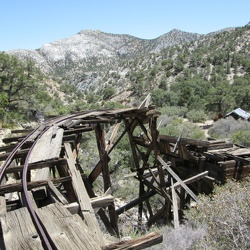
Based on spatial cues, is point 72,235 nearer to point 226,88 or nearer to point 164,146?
point 164,146

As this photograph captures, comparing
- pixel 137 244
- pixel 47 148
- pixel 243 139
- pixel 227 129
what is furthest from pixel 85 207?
pixel 227 129

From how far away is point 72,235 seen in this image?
1.93 meters

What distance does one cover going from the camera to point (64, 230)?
1.99 meters

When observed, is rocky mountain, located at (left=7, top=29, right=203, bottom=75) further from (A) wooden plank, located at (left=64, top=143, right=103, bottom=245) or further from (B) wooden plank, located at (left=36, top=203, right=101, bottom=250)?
(B) wooden plank, located at (left=36, top=203, right=101, bottom=250)

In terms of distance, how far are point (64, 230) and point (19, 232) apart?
328 mm

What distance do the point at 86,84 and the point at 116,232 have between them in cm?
8788

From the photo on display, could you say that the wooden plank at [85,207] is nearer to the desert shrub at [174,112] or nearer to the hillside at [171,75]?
the hillside at [171,75]

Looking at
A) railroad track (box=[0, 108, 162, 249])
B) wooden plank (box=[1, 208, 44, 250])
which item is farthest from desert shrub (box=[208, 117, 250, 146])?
wooden plank (box=[1, 208, 44, 250])

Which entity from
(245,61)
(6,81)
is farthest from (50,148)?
(245,61)

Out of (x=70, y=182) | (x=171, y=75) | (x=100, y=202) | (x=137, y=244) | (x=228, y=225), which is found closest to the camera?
(x=137, y=244)

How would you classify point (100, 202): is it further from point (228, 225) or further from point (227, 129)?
point (227, 129)

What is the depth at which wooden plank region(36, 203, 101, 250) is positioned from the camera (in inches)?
71.3

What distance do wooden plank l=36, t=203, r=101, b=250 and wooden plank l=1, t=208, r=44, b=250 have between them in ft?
0.30

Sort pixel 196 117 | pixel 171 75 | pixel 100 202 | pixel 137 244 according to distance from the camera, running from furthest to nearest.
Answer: pixel 171 75 → pixel 196 117 → pixel 100 202 → pixel 137 244
